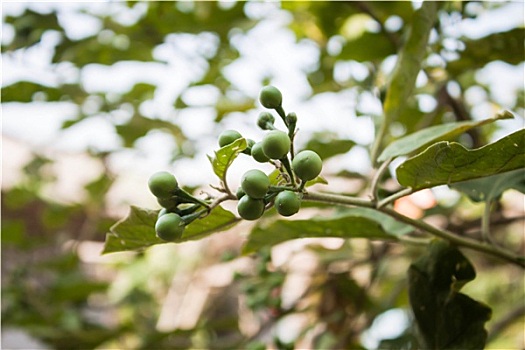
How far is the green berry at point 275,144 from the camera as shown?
0.58 metres

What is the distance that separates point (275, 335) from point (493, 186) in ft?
1.96

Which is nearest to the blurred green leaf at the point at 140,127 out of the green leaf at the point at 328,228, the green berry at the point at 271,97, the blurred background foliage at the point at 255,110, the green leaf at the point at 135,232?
the blurred background foliage at the point at 255,110

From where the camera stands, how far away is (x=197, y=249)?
3361mm

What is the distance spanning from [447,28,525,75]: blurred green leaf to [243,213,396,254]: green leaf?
0.52 metres

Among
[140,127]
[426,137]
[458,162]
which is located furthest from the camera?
[140,127]

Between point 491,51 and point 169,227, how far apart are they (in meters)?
0.88

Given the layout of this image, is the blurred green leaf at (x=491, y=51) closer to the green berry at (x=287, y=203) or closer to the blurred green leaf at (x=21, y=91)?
the green berry at (x=287, y=203)

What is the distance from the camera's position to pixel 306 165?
595 millimetres

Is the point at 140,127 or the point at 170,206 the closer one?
the point at 170,206

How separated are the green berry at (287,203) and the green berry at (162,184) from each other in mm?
106

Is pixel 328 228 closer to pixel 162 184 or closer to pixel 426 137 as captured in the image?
pixel 426 137

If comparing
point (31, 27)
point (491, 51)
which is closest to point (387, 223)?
point (491, 51)

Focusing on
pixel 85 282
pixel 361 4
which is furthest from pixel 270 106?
pixel 85 282

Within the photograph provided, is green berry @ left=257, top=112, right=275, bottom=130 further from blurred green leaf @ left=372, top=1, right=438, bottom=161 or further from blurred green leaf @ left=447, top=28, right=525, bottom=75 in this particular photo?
blurred green leaf @ left=447, top=28, right=525, bottom=75
